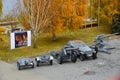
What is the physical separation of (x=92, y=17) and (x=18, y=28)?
1083 centimetres

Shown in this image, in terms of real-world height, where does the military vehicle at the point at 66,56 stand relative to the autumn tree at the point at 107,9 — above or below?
below

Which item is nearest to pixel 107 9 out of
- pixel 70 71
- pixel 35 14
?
pixel 35 14

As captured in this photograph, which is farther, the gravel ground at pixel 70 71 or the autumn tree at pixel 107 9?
the autumn tree at pixel 107 9

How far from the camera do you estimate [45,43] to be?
27203mm

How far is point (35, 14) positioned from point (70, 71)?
10040 millimetres

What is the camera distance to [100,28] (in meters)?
35.1

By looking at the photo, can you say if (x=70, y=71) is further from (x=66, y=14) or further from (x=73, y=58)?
(x=66, y=14)

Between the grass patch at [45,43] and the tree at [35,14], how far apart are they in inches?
75.0

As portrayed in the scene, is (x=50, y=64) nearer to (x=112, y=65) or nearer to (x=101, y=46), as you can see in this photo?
(x=112, y=65)

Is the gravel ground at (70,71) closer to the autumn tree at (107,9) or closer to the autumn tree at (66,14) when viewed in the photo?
the autumn tree at (66,14)

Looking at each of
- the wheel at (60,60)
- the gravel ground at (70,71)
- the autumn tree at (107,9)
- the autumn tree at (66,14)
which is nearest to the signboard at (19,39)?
the gravel ground at (70,71)

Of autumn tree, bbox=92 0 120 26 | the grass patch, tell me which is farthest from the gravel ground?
autumn tree, bbox=92 0 120 26

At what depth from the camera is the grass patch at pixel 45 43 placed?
22.6 meters

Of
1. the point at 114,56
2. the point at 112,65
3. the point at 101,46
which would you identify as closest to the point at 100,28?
the point at 101,46
